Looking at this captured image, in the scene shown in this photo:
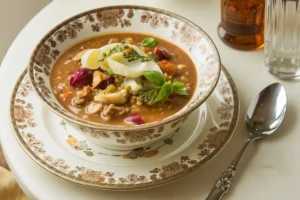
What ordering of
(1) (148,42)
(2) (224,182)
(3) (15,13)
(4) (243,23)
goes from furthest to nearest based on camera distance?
(3) (15,13) → (4) (243,23) → (1) (148,42) → (2) (224,182)

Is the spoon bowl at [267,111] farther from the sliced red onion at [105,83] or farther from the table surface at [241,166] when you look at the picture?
the sliced red onion at [105,83]

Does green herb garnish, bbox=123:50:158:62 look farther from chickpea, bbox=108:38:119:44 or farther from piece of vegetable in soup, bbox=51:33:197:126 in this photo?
chickpea, bbox=108:38:119:44

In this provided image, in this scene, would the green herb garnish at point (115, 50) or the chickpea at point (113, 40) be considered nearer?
the green herb garnish at point (115, 50)

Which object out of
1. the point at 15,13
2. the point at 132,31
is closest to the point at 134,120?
the point at 132,31

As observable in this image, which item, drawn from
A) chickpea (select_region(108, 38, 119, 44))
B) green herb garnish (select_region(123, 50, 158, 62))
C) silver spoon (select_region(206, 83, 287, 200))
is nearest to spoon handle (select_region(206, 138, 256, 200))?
silver spoon (select_region(206, 83, 287, 200))

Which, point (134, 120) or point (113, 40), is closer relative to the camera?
point (134, 120)

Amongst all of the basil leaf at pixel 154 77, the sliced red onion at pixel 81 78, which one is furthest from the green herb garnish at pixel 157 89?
the sliced red onion at pixel 81 78

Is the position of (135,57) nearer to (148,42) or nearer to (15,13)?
(148,42)
